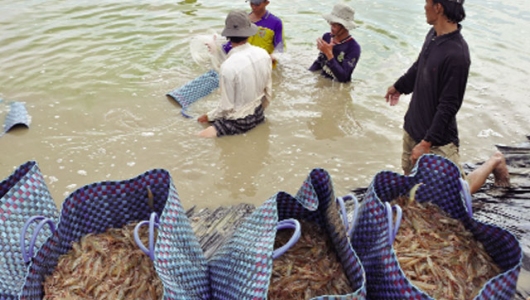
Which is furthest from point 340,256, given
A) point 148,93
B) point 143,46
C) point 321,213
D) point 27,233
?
point 143,46

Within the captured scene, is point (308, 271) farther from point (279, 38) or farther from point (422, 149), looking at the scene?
point (279, 38)

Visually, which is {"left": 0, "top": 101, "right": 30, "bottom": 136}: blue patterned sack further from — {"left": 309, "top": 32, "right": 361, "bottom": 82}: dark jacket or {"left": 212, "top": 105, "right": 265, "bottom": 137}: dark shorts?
{"left": 309, "top": 32, "right": 361, "bottom": 82}: dark jacket

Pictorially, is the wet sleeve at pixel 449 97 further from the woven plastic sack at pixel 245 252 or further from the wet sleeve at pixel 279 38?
the wet sleeve at pixel 279 38

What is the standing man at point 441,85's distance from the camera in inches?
121

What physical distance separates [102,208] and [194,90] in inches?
150

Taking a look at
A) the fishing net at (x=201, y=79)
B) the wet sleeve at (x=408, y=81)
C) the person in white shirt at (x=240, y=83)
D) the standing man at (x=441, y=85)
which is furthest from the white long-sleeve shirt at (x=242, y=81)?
the standing man at (x=441, y=85)

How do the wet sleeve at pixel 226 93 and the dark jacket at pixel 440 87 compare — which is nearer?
the dark jacket at pixel 440 87

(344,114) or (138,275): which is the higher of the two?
(138,275)

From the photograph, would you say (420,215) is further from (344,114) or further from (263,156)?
(344,114)

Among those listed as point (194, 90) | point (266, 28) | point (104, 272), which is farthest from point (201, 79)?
point (104, 272)

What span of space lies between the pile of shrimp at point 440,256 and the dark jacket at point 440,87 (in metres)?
1.17

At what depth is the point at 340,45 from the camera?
588cm

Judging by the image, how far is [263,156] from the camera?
473 cm

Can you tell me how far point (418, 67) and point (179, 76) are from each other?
3947 mm
